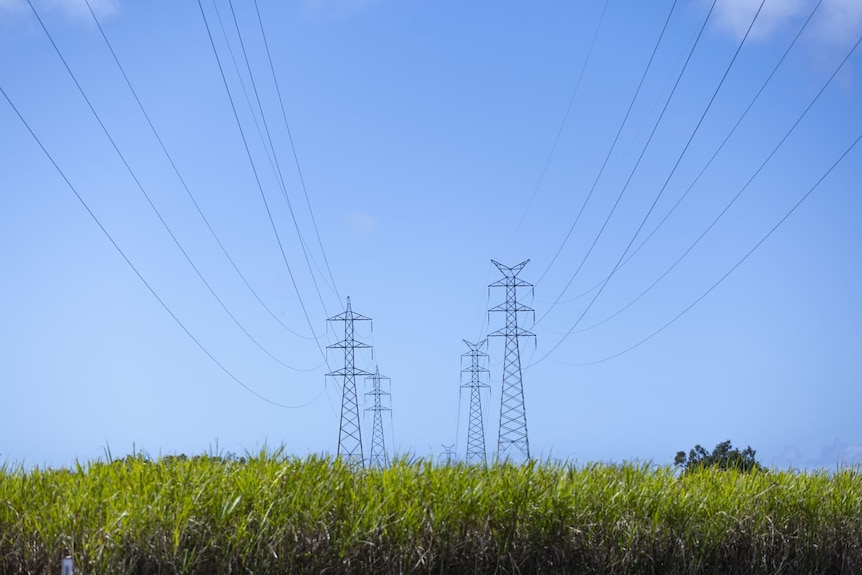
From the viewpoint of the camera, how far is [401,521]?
9062mm

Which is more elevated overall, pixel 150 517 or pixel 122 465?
pixel 122 465

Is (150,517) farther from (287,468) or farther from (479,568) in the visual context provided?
(479,568)

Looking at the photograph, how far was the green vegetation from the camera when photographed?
28.3ft

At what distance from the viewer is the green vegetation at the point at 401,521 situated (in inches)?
340

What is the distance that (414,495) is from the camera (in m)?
9.49

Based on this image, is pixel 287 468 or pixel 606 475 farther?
pixel 606 475

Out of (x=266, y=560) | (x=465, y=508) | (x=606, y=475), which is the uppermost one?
(x=606, y=475)

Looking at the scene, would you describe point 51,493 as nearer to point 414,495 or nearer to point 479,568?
point 414,495

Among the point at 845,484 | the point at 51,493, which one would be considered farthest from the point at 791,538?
the point at 51,493

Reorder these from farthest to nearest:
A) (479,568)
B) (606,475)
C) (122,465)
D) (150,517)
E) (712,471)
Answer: (712,471) → (606,475) → (122,465) → (479,568) → (150,517)

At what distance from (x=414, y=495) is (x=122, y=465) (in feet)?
11.4

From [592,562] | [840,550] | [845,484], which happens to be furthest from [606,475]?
[845,484]

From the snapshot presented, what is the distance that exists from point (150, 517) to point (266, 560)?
121 cm

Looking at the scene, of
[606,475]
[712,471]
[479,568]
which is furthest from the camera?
[712,471]
